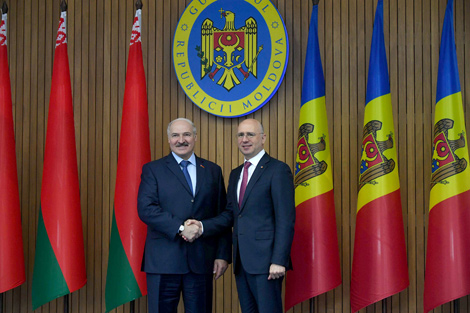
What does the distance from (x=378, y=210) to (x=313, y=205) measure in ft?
1.37

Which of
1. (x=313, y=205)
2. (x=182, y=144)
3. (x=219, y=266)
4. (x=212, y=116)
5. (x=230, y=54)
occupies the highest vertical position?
(x=230, y=54)

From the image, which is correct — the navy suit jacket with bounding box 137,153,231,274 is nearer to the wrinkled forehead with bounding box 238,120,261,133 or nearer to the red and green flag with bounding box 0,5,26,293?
the wrinkled forehead with bounding box 238,120,261,133

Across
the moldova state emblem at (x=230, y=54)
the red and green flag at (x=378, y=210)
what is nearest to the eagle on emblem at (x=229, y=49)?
A: the moldova state emblem at (x=230, y=54)

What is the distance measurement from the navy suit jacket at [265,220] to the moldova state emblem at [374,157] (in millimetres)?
752

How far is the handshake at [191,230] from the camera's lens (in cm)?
258

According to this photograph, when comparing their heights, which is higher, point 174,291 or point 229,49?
point 229,49

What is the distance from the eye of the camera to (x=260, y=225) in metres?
2.56

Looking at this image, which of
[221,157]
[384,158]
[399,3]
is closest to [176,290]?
[221,157]

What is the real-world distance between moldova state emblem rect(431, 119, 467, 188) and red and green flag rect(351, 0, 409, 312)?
250 mm

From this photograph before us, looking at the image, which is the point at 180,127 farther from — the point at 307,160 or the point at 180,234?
the point at 307,160

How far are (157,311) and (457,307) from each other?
77.8 inches

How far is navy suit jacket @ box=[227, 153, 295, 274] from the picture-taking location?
2.50m

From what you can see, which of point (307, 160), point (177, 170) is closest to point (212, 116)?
point (307, 160)

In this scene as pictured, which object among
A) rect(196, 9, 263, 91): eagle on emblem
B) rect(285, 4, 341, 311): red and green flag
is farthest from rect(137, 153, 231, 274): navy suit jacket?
rect(196, 9, 263, 91): eagle on emblem
